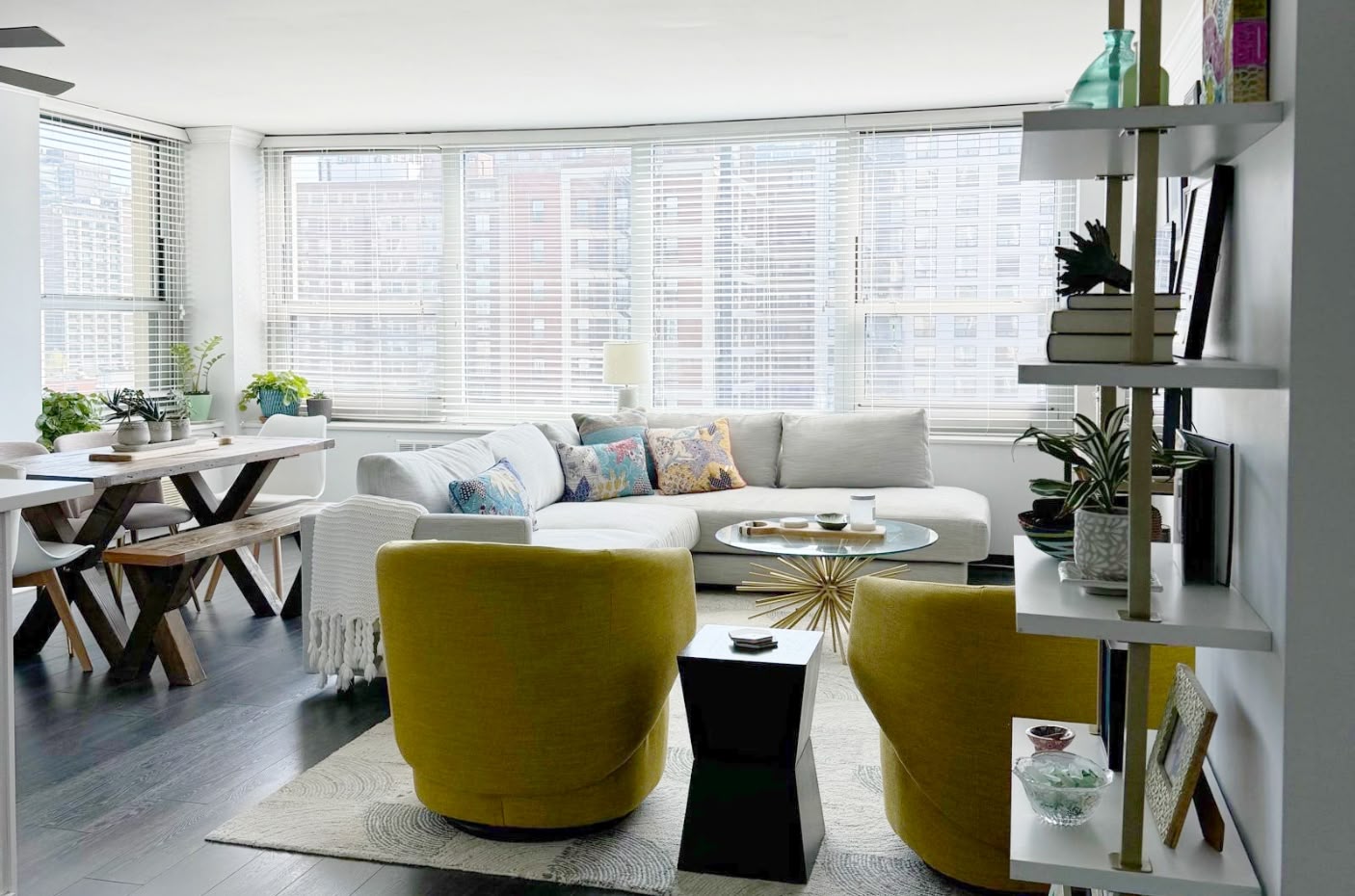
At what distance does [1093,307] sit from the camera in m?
1.56

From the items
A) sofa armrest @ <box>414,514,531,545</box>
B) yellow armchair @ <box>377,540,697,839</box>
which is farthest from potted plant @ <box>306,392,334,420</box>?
yellow armchair @ <box>377,540,697,839</box>

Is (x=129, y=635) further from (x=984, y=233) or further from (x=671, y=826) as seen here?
(x=984, y=233)

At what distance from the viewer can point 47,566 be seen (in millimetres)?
4219

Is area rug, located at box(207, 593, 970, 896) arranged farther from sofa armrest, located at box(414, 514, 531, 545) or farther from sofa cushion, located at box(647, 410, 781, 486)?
sofa cushion, located at box(647, 410, 781, 486)

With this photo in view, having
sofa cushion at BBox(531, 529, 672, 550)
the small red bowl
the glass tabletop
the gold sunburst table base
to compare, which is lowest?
the gold sunburst table base

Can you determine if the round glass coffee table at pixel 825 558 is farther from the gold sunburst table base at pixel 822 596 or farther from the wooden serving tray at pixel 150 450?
the wooden serving tray at pixel 150 450

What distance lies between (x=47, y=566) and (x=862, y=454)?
3.93 meters

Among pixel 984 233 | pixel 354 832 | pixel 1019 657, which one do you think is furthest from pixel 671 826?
pixel 984 233

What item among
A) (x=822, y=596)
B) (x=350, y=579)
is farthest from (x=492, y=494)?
(x=822, y=596)

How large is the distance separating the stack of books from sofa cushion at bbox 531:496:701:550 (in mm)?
3563

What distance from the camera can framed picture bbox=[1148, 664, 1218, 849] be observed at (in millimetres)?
1506

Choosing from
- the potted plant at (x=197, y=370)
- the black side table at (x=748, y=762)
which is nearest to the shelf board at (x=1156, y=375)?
the black side table at (x=748, y=762)

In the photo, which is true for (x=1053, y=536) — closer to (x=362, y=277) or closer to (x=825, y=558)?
(x=825, y=558)

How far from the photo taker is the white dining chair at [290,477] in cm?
552
